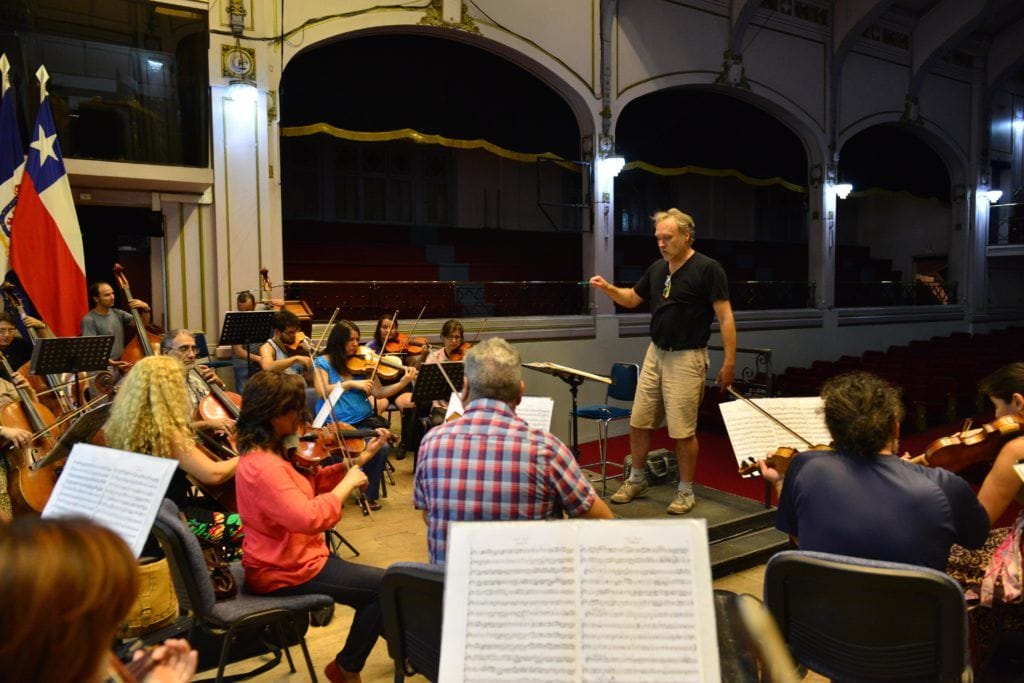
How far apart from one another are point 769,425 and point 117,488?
2388mm

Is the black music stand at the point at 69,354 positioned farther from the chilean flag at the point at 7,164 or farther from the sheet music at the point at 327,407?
the sheet music at the point at 327,407

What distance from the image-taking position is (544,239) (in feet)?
38.9

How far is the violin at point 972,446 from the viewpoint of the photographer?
8.51ft

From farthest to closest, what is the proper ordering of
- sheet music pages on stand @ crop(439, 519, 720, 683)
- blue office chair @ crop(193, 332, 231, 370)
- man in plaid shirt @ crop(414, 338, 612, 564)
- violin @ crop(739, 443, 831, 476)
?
blue office chair @ crop(193, 332, 231, 370) → violin @ crop(739, 443, 831, 476) → man in plaid shirt @ crop(414, 338, 612, 564) → sheet music pages on stand @ crop(439, 519, 720, 683)

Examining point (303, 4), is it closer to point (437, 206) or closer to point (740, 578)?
point (437, 206)

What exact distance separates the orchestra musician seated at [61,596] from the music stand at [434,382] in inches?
156

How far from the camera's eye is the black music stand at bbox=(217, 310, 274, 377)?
586 centimetres

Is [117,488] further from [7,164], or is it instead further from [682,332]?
[7,164]

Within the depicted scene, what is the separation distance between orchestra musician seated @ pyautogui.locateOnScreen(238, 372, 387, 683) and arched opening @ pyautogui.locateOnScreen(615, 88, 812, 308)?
8477 millimetres

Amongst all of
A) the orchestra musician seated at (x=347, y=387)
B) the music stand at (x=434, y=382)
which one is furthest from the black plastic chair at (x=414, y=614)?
the music stand at (x=434, y=382)

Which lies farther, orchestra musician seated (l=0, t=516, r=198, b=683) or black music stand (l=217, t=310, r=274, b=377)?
black music stand (l=217, t=310, r=274, b=377)

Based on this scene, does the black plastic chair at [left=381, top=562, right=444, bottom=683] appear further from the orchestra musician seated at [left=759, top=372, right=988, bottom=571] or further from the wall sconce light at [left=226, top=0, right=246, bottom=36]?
the wall sconce light at [left=226, top=0, right=246, bottom=36]

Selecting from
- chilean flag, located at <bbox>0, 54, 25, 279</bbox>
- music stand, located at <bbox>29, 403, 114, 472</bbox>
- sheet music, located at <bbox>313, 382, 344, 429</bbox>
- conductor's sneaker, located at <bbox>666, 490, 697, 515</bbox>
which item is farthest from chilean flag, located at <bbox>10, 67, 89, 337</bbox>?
conductor's sneaker, located at <bbox>666, 490, 697, 515</bbox>

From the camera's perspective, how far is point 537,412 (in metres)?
3.59
